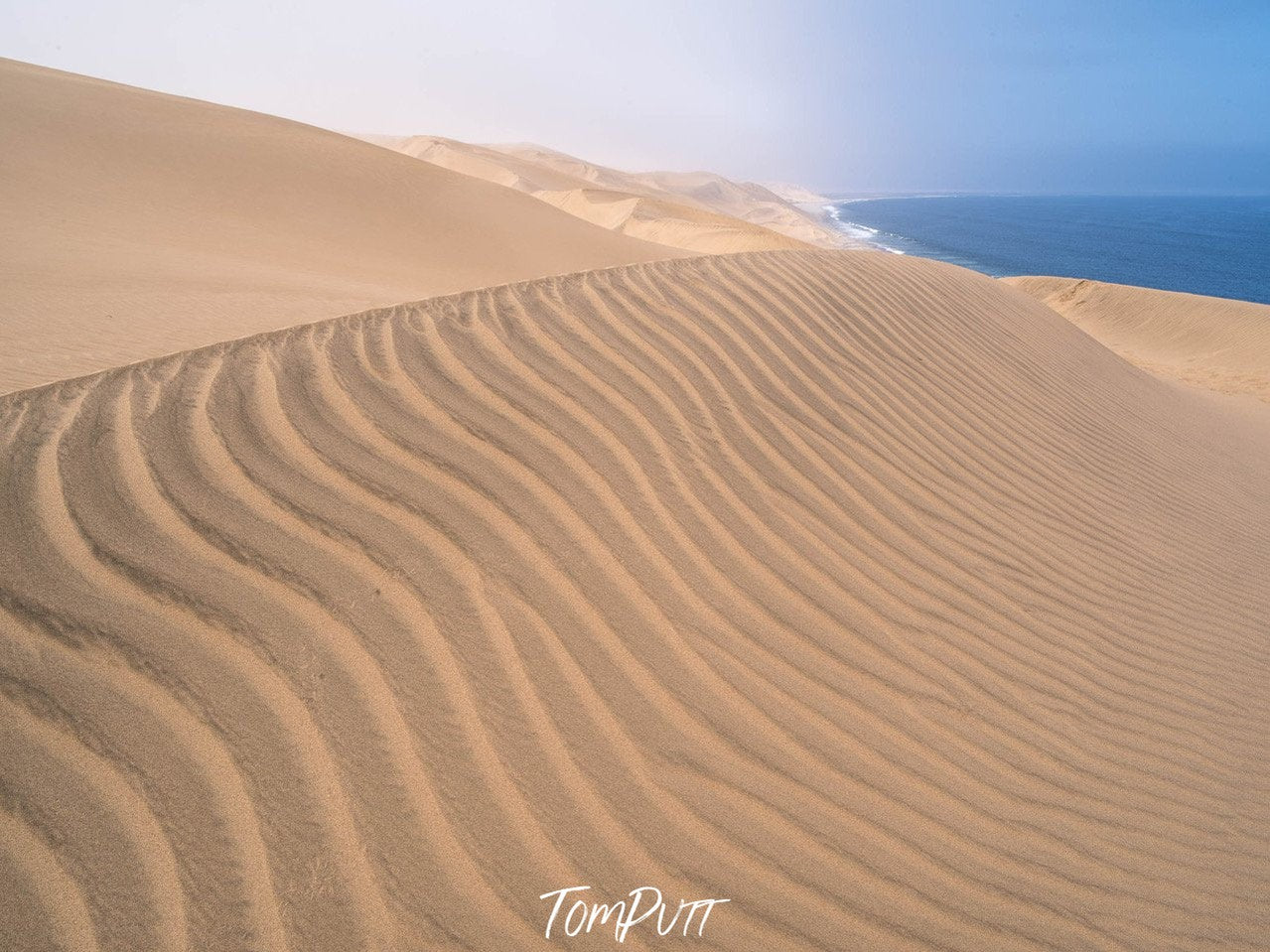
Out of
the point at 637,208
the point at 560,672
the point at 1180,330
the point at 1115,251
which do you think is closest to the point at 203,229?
the point at 560,672

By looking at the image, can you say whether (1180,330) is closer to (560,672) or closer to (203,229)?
(560,672)

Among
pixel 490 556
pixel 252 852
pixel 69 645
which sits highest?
pixel 490 556

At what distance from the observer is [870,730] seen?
2.11 metres

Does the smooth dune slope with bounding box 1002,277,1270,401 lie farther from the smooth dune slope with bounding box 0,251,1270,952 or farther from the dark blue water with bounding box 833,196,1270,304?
the dark blue water with bounding box 833,196,1270,304

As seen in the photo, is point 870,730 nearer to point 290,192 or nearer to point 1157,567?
point 1157,567

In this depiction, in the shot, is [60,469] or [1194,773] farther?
[1194,773]

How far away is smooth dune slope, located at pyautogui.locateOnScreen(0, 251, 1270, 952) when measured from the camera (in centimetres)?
148

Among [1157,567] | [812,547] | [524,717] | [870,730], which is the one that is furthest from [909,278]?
[524,717]

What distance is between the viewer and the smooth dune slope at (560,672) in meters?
1.48

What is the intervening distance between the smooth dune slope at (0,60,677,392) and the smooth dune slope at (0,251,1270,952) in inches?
118

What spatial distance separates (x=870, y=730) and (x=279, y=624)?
5.65 ft

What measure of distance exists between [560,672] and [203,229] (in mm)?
12926

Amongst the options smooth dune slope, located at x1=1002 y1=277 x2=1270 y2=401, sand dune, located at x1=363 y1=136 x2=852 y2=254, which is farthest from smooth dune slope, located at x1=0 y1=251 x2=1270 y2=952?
smooth dune slope, located at x1=1002 y1=277 x2=1270 y2=401

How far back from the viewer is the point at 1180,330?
52.5 feet
